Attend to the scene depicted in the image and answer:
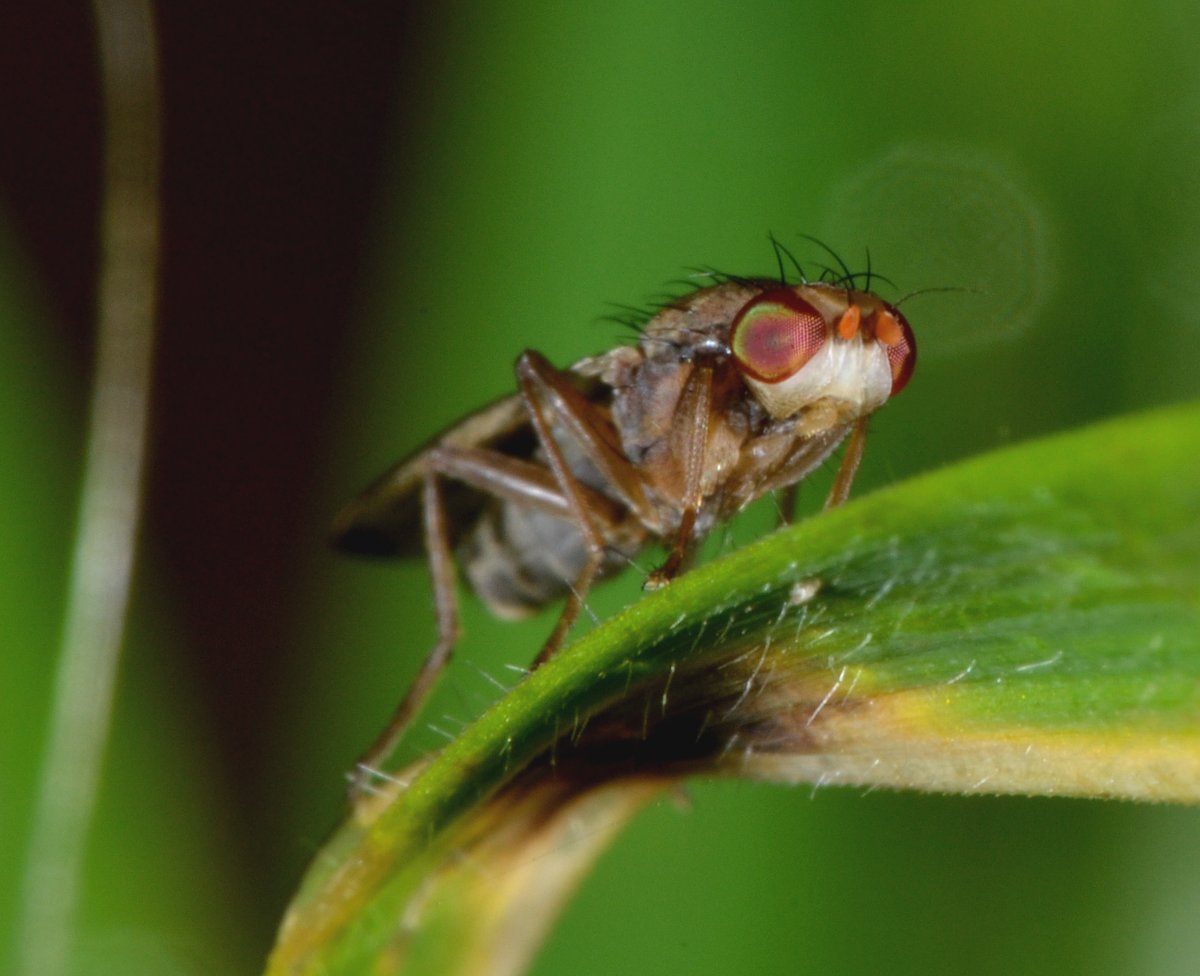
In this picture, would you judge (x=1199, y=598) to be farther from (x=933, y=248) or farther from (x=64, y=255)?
(x=64, y=255)

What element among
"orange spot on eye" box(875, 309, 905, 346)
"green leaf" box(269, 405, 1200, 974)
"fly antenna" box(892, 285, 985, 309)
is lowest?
"green leaf" box(269, 405, 1200, 974)

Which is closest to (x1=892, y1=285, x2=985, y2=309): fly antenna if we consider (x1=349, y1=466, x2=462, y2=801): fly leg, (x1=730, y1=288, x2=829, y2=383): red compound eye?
(x1=730, y1=288, x2=829, y2=383): red compound eye

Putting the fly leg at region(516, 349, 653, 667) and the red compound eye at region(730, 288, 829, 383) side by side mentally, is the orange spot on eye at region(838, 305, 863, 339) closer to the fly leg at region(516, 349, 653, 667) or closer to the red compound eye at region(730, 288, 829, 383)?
the red compound eye at region(730, 288, 829, 383)

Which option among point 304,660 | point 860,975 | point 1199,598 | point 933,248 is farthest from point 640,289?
point 1199,598

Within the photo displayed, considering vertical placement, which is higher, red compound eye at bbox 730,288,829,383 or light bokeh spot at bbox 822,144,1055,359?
light bokeh spot at bbox 822,144,1055,359

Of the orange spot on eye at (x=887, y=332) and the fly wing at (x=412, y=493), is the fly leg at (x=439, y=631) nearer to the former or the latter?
the fly wing at (x=412, y=493)

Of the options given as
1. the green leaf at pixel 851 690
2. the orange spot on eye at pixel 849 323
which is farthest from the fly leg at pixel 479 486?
the green leaf at pixel 851 690
